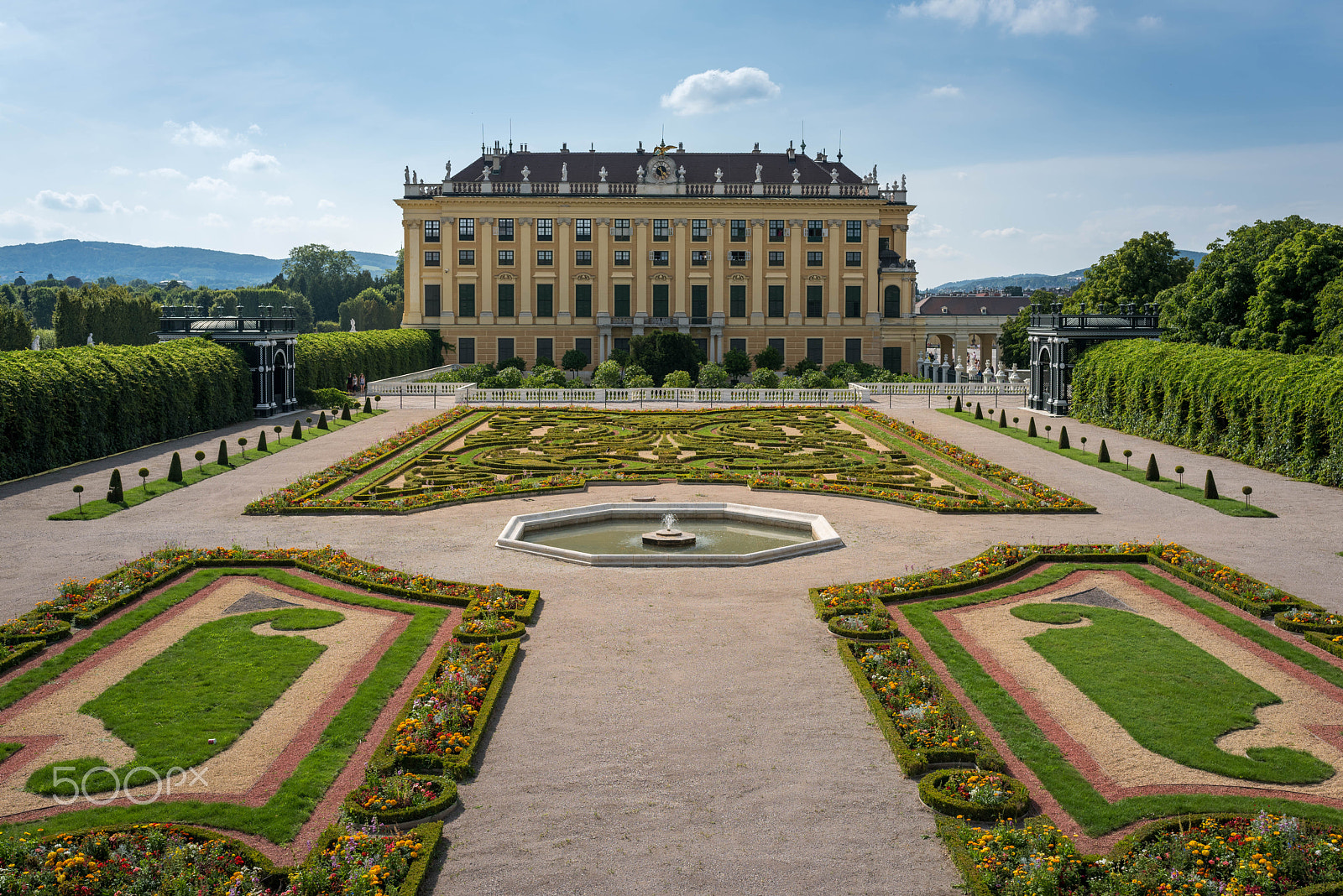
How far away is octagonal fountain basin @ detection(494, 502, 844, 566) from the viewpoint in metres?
22.1

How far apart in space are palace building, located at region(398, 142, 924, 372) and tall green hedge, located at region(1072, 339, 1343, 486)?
3718 centimetres

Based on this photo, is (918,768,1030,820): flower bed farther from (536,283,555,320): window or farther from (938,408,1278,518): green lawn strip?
(536,283,555,320): window

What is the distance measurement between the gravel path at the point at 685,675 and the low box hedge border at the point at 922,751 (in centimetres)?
20

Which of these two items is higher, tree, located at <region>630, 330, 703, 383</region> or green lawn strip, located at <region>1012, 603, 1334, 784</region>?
tree, located at <region>630, 330, 703, 383</region>

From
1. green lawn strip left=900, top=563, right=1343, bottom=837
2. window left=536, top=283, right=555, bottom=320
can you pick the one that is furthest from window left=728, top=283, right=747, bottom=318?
green lawn strip left=900, top=563, right=1343, bottom=837

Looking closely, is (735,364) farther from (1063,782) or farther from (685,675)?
(1063,782)

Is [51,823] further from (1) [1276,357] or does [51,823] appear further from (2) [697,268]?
(2) [697,268]

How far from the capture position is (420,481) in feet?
104

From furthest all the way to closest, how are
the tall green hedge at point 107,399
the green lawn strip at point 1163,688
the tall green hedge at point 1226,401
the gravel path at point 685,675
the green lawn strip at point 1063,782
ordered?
the tall green hedge at point 107,399, the tall green hedge at point 1226,401, the green lawn strip at point 1163,688, the green lawn strip at point 1063,782, the gravel path at point 685,675

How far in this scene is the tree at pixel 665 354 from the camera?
63.8 metres

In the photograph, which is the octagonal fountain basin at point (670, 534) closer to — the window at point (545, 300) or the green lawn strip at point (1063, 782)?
the green lawn strip at point (1063, 782)

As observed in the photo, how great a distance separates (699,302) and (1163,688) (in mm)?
73326

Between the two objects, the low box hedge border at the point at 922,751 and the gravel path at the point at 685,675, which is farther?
the low box hedge border at the point at 922,751

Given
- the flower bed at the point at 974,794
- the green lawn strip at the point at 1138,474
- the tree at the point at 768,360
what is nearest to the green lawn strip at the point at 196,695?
the flower bed at the point at 974,794
